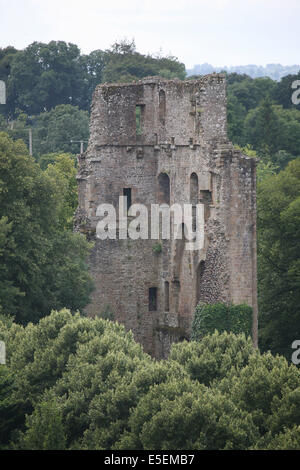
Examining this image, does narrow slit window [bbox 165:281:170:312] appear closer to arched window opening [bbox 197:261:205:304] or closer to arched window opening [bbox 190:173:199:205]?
arched window opening [bbox 197:261:205:304]

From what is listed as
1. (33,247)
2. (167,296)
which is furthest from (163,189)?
(33,247)

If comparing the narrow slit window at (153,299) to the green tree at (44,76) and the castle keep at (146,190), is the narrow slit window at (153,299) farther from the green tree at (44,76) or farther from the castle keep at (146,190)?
the green tree at (44,76)

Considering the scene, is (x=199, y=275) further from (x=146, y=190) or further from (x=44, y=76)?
(x=44, y=76)

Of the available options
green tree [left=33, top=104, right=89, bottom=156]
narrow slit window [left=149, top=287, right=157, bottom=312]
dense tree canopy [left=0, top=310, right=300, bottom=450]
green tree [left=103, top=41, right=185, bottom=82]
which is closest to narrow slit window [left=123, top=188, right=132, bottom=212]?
narrow slit window [left=149, top=287, right=157, bottom=312]

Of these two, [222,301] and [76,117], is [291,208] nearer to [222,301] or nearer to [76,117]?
[222,301]

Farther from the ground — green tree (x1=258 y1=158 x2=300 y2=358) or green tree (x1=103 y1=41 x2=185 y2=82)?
green tree (x1=103 y1=41 x2=185 y2=82)

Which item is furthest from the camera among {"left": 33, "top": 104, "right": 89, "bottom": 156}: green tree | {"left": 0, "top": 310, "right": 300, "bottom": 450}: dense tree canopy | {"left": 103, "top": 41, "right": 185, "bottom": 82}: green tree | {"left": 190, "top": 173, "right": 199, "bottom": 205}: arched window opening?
{"left": 103, "top": 41, "right": 185, "bottom": 82}: green tree

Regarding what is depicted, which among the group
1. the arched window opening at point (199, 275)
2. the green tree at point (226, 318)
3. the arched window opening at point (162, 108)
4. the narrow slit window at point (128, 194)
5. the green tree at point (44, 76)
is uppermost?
the green tree at point (44, 76)

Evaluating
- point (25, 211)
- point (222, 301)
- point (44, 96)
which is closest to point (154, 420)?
point (222, 301)

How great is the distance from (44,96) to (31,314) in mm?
51073

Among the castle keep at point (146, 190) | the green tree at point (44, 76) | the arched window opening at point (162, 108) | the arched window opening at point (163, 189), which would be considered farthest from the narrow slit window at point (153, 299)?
the green tree at point (44, 76)

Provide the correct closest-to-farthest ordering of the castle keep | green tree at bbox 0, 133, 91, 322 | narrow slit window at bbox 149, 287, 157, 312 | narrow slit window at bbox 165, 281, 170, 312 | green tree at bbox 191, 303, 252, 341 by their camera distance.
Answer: green tree at bbox 191, 303, 252, 341 → green tree at bbox 0, 133, 91, 322 → the castle keep → narrow slit window at bbox 165, 281, 170, 312 → narrow slit window at bbox 149, 287, 157, 312

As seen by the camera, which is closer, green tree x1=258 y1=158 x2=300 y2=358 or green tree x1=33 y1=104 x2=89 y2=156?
green tree x1=258 y1=158 x2=300 y2=358

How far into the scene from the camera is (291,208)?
47.0 metres
